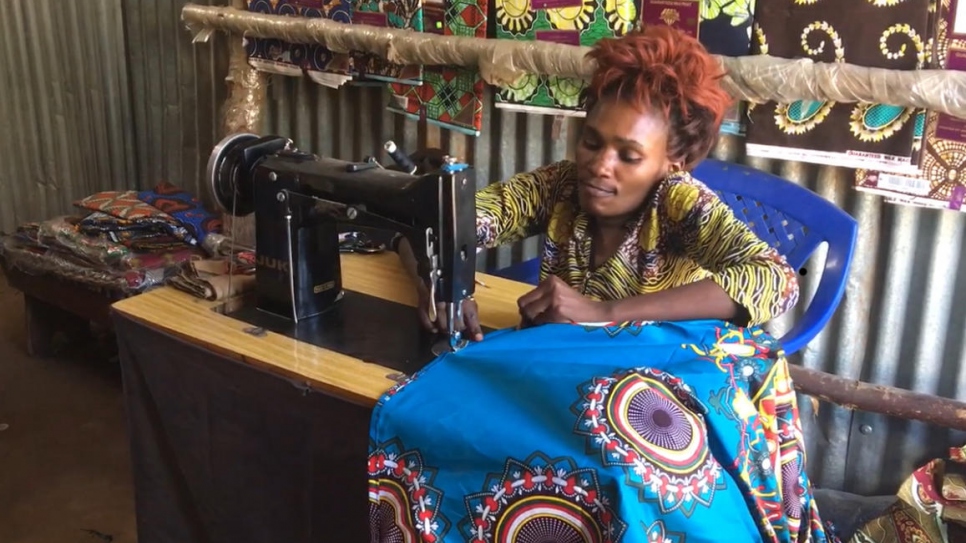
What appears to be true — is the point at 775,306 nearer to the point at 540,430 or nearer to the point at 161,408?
the point at 540,430

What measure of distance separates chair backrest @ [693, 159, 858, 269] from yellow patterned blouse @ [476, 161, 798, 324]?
1.82 ft

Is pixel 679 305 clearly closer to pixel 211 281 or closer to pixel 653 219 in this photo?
pixel 653 219

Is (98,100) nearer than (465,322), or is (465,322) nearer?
(465,322)

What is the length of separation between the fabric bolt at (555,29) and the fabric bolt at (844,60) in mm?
420

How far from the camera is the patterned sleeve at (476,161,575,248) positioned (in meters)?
2.14

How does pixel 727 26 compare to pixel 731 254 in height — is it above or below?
above

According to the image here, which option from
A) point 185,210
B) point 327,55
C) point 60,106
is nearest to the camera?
point 327,55

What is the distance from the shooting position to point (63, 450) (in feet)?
10.7

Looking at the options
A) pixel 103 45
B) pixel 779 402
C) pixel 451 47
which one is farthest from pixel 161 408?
pixel 103 45

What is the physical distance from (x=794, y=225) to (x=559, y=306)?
1044 millimetres

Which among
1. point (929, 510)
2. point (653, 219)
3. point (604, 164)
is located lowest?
point (929, 510)

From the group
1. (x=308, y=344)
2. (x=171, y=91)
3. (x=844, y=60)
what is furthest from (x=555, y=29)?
(x=171, y=91)

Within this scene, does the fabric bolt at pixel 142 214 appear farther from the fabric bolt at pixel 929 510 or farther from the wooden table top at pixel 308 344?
the fabric bolt at pixel 929 510

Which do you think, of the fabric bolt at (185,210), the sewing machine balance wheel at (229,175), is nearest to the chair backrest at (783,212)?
the sewing machine balance wheel at (229,175)
